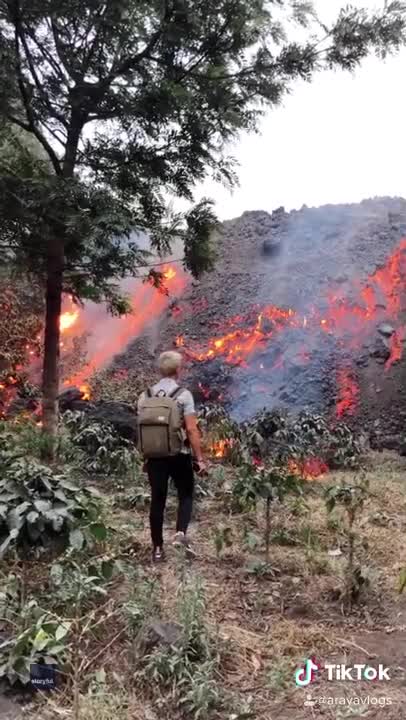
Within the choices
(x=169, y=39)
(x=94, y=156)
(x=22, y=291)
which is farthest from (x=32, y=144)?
(x=169, y=39)

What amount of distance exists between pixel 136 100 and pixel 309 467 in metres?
5.98

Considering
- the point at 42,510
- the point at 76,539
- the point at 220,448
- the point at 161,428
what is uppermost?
the point at 161,428

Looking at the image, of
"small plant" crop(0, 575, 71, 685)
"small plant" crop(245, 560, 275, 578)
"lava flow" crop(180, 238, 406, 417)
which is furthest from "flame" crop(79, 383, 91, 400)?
"small plant" crop(0, 575, 71, 685)

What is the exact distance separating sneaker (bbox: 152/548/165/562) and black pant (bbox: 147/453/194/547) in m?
0.04

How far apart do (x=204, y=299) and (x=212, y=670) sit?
1558cm

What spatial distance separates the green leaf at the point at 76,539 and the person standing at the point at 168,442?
750mm

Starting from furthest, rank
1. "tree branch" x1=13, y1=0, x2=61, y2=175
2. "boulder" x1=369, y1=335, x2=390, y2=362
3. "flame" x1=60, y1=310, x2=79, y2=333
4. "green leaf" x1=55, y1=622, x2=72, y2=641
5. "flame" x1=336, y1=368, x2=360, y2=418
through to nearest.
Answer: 1. "flame" x1=60, y1=310, x2=79, y2=333
2. "boulder" x1=369, y1=335, x2=390, y2=362
3. "flame" x1=336, y1=368, x2=360, y2=418
4. "tree branch" x1=13, y1=0, x2=61, y2=175
5. "green leaf" x1=55, y1=622, x2=72, y2=641

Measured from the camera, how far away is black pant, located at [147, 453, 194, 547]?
4.65 meters

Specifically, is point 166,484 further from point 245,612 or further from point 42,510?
point 245,612

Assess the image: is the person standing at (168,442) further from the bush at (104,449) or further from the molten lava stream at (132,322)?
the molten lava stream at (132,322)

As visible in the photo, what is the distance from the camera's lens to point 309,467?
9.22 meters

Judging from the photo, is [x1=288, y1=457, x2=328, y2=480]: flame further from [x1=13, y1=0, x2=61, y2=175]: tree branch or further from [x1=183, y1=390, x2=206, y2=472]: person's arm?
[x1=13, y1=0, x2=61, y2=175]: tree branch

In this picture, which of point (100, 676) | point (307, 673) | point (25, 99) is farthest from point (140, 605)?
point (25, 99)

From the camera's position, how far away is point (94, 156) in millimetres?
7785
